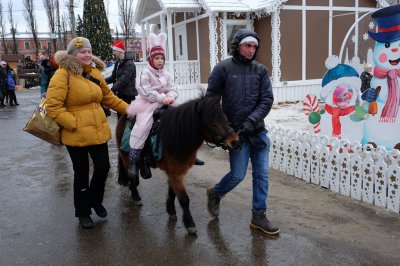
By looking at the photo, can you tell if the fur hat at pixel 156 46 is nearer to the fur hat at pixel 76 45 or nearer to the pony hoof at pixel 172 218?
the fur hat at pixel 76 45

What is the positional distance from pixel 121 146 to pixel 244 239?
192 centimetres

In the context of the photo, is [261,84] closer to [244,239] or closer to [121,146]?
[244,239]

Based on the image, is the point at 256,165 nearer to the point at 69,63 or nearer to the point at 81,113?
the point at 81,113

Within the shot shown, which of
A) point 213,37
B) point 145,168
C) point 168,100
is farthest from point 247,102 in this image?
point 213,37

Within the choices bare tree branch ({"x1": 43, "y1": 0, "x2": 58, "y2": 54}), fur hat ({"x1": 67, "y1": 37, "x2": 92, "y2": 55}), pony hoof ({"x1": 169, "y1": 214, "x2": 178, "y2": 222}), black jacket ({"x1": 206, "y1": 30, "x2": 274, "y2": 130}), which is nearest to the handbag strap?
fur hat ({"x1": 67, "y1": 37, "x2": 92, "y2": 55})

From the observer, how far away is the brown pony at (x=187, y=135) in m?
3.62

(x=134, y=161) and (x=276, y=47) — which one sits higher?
(x=276, y=47)

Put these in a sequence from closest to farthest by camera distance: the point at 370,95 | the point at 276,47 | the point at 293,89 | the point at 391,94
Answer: the point at 391,94 < the point at 370,95 < the point at 276,47 < the point at 293,89

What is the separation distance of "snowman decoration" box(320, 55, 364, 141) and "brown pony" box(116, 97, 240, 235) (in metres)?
3.86

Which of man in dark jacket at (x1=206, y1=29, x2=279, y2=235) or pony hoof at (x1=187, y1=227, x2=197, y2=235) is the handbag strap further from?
pony hoof at (x1=187, y1=227, x2=197, y2=235)

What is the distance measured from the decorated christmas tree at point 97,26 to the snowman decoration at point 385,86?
1836 centimetres

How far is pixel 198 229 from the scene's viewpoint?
14.0 ft

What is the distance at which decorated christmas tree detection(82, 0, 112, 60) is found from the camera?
2195cm

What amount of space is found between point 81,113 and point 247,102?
1767 millimetres
